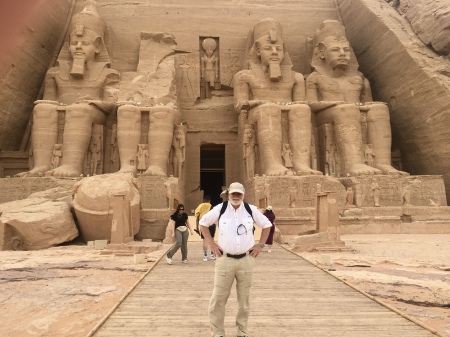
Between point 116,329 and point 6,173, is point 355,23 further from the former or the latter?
point 116,329

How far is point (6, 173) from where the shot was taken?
1128 cm

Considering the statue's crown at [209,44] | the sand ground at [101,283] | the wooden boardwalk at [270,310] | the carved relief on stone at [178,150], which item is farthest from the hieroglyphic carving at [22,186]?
the statue's crown at [209,44]

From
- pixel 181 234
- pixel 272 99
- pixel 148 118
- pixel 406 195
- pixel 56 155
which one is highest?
pixel 272 99

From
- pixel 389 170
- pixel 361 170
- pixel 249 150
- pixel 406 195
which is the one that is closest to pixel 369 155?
pixel 389 170

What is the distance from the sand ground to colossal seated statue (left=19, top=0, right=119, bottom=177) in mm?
4411

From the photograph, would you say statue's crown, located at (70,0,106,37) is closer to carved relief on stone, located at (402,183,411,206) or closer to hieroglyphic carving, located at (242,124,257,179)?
hieroglyphic carving, located at (242,124,257,179)

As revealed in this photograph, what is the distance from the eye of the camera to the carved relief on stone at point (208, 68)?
43.6 feet

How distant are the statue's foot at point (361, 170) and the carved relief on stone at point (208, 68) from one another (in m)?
5.68

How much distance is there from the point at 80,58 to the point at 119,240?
728cm

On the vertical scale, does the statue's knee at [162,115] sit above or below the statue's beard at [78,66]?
below

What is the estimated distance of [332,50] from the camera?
39.0ft

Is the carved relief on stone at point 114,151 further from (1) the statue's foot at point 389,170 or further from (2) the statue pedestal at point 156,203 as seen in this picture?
(1) the statue's foot at point 389,170

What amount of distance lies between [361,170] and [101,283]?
7.96 metres

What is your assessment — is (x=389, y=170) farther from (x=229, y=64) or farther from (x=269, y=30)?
(x=229, y=64)
